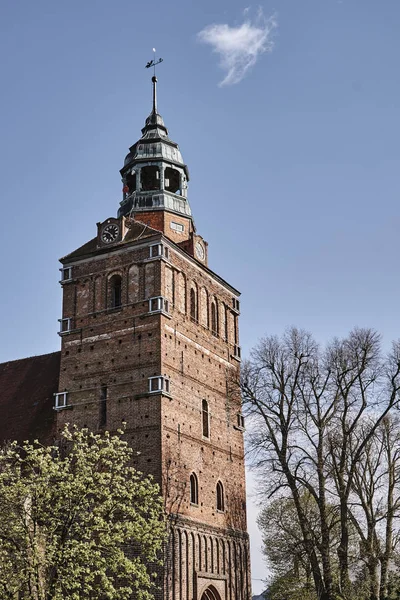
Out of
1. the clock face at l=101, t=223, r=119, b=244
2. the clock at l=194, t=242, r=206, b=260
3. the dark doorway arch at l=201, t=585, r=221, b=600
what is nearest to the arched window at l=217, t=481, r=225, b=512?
the dark doorway arch at l=201, t=585, r=221, b=600

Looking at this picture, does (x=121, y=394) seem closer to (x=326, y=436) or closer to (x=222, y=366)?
(x=222, y=366)

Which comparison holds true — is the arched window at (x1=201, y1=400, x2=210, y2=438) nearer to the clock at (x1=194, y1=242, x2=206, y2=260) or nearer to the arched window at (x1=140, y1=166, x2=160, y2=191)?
the clock at (x1=194, y1=242, x2=206, y2=260)

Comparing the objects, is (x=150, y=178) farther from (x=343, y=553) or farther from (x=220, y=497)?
(x=343, y=553)

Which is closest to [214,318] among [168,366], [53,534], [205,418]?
[205,418]

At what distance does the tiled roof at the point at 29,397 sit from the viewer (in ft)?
108

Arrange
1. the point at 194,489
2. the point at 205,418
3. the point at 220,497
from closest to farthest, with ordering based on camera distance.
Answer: the point at 194,489 < the point at 220,497 < the point at 205,418

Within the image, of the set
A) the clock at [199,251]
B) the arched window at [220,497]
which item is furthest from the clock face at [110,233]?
the arched window at [220,497]

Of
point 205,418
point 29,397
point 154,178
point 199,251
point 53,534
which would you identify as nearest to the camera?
point 53,534

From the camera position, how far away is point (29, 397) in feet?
115

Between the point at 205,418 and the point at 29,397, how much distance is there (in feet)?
26.3

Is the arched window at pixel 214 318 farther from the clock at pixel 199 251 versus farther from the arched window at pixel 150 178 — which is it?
the arched window at pixel 150 178

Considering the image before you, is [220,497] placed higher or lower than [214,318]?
lower

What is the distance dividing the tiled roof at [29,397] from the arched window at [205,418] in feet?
20.3

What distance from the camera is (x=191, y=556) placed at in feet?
96.7
